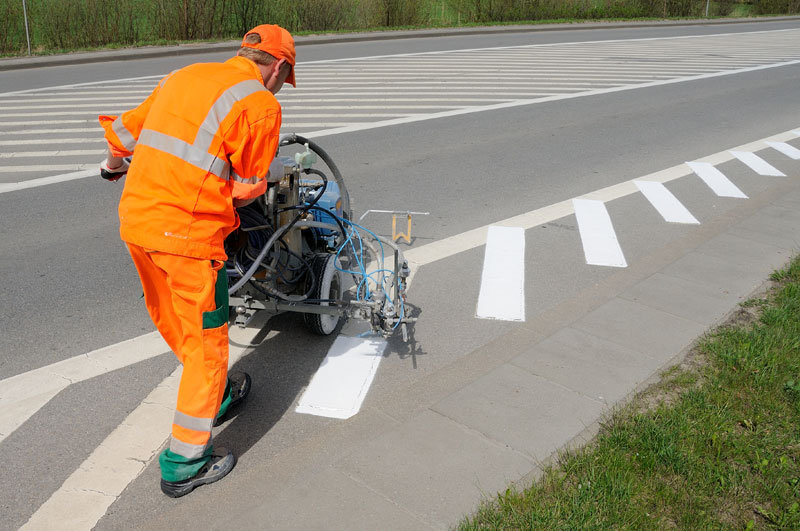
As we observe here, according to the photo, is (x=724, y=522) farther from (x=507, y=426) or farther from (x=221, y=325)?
(x=221, y=325)

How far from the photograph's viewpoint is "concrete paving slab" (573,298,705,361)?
15.9 ft

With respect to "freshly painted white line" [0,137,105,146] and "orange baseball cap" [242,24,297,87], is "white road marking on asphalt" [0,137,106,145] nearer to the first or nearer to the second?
"freshly painted white line" [0,137,105,146]

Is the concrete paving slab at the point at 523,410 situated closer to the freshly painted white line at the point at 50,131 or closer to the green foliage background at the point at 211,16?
the freshly painted white line at the point at 50,131

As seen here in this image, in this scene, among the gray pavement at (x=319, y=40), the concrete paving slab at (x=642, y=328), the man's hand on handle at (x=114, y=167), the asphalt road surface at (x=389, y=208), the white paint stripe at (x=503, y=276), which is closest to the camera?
the man's hand on handle at (x=114, y=167)

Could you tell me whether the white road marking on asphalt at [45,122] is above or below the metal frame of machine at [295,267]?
above

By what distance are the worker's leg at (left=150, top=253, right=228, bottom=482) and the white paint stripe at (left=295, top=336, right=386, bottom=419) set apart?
2.88 feet

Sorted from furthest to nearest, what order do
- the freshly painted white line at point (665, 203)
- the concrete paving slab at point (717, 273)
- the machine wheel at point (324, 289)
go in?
the freshly painted white line at point (665, 203), the concrete paving slab at point (717, 273), the machine wheel at point (324, 289)

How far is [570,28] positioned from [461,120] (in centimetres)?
2080

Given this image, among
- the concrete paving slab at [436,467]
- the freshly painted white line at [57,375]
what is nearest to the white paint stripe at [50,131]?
the freshly painted white line at [57,375]

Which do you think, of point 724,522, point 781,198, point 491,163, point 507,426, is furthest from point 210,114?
point 781,198

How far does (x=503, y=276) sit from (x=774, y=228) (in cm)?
336

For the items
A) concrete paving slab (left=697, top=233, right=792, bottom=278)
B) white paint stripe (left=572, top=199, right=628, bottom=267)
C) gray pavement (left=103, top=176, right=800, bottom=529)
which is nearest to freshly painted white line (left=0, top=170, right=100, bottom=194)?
white paint stripe (left=572, top=199, right=628, bottom=267)

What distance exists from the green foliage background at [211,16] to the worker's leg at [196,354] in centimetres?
1905

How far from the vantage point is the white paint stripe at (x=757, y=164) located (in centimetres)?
980
